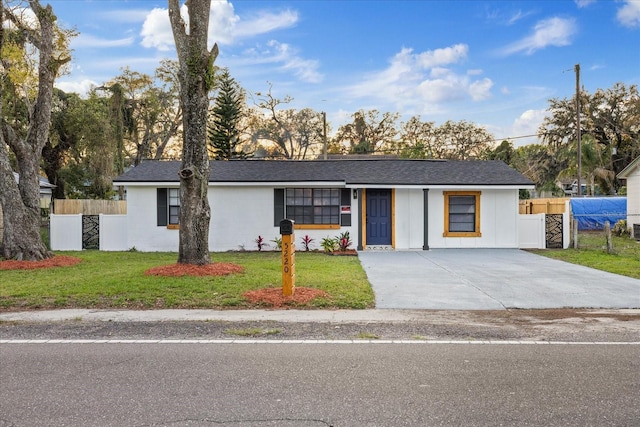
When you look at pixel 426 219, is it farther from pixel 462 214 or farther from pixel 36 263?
pixel 36 263

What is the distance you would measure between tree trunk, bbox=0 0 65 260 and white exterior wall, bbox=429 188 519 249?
12529 millimetres

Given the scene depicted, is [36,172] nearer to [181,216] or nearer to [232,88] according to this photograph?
[181,216]

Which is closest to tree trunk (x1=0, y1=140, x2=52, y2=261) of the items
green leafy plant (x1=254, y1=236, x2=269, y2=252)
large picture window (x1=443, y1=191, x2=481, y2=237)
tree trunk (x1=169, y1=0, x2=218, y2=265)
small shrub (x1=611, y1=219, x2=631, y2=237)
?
tree trunk (x1=169, y1=0, x2=218, y2=265)

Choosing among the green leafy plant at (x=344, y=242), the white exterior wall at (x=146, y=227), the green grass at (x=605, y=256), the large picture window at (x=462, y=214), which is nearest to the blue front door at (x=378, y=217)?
the green leafy plant at (x=344, y=242)

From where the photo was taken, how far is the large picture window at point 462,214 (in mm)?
17734

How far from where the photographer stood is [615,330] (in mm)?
6605

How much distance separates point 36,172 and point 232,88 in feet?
94.2

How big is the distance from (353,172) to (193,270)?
946 cm

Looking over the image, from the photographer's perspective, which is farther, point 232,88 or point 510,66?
point 232,88

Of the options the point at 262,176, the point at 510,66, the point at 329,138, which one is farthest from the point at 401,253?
the point at 329,138

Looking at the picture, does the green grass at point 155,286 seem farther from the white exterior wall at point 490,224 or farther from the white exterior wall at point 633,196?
the white exterior wall at point 633,196

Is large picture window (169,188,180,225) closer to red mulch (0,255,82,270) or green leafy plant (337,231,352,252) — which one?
red mulch (0,255,82,270)

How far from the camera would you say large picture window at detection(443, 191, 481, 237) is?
58.2 feet

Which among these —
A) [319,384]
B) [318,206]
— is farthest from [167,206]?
[319,384]
